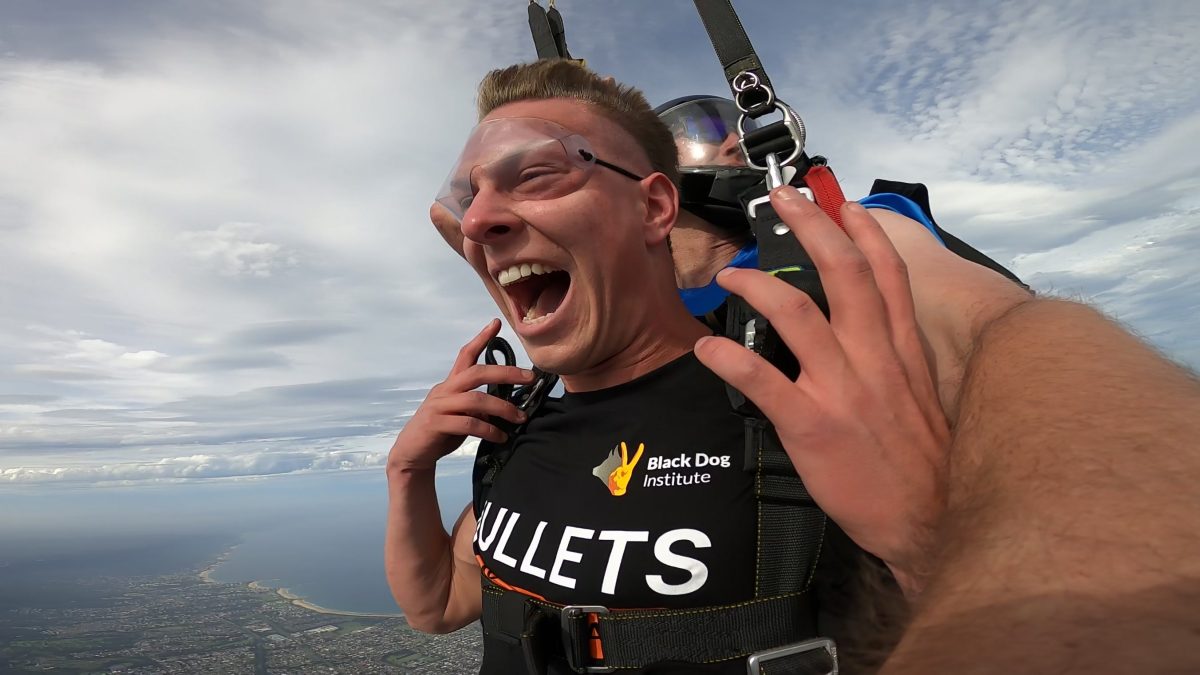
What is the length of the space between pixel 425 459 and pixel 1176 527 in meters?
2.26

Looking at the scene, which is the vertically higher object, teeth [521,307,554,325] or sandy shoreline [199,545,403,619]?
teeth [521,307,554,325]

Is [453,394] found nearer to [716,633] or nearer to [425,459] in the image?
[425,459]

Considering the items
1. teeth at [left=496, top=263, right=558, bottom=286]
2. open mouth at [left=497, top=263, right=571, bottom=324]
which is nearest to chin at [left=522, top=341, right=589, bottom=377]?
open mouth at [left=497, top=263, right=571, bottom=324]

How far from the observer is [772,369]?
1.09 m

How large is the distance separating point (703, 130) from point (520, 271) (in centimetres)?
200

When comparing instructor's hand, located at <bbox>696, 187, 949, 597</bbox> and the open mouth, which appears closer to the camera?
instructor's hand, located at <bbox>696, 187, 949, 597</bbox>

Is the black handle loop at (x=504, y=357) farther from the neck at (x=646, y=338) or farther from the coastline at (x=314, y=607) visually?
the coastline at (x=314, y=607)

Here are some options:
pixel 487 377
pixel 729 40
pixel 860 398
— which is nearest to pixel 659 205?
pixel 729 40

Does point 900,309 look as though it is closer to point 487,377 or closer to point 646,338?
point 646,338

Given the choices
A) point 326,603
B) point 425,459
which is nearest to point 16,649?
point 326,603

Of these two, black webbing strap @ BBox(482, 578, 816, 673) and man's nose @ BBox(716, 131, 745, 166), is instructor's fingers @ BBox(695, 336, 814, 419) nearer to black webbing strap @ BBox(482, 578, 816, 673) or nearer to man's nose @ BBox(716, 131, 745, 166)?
black webbing strap @ BBox(482, 578, 816, 673)

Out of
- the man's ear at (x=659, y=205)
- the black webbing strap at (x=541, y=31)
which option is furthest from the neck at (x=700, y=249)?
the black webbing strap at (x=541, y=31)

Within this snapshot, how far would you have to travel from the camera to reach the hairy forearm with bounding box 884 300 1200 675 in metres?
0.57

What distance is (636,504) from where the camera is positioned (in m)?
1.71
